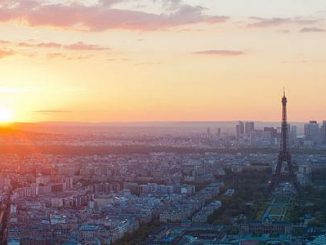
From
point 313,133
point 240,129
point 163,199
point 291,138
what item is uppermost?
point 240,129

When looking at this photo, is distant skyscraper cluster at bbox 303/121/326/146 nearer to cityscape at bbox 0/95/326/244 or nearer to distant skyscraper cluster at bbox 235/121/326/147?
distant skyscraper cluster at bbox 235/121/326/147

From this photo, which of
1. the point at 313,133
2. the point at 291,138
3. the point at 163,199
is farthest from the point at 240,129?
the point at 163,199

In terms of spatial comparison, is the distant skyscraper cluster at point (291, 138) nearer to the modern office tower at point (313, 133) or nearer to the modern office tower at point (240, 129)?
the modern office tower at point (313, 133)

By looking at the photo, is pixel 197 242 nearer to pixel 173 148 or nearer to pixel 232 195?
pixel 232 195

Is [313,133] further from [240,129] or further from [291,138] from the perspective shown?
[240,129]

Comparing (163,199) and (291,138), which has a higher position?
(291,138)

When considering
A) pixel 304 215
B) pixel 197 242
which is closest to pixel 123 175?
pixel 304 215

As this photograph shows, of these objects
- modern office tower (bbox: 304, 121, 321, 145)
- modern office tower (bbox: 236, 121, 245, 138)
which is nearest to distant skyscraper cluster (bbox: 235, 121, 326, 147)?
modern office tower (bbox: 304, 121, 321, 145)

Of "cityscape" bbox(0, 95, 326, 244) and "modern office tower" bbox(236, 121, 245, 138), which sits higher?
"modern office tower" bbox(236, 121, 245, 138)

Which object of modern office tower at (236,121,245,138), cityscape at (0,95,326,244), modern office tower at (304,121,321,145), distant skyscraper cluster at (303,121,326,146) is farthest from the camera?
modern office tower at (236,121,245,138)

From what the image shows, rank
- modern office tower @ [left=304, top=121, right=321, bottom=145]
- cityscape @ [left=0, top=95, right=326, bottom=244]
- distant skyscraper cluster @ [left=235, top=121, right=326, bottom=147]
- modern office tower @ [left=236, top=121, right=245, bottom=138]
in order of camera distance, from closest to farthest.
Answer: cityscape @ [left=0, top=95, right=326, bottom=244], distant skyscraper cluster @ [left=235, top=121, right=326, bottom=147], modern office tower @ [left=304, top=121, right=321, bottom=145], modern office tower @ [left=236, top=121, right=245, bottom=138]

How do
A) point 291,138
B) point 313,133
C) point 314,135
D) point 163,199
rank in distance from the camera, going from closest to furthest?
point 163,199, point 291,138, point 314,135, point 313,133
